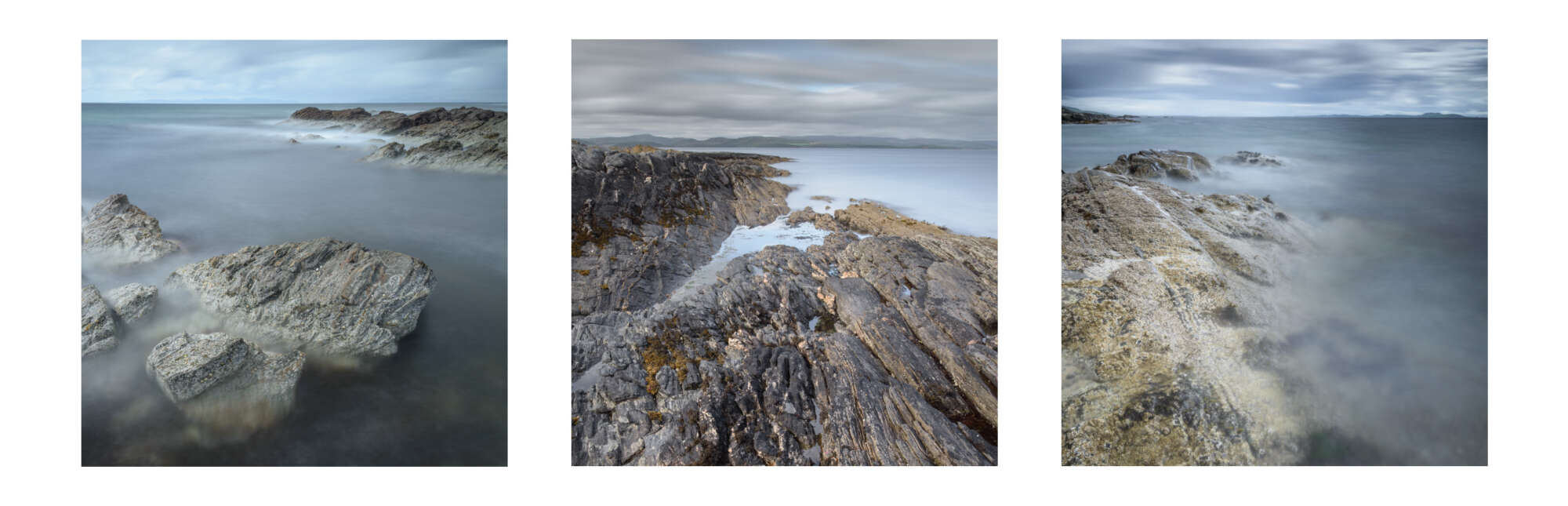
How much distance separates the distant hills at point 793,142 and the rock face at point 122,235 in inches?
101

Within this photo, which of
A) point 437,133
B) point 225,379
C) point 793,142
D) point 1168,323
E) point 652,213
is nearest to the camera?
point 225,379

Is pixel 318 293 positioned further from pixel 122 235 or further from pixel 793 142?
pixel 793 142

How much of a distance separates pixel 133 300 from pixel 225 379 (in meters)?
0.73

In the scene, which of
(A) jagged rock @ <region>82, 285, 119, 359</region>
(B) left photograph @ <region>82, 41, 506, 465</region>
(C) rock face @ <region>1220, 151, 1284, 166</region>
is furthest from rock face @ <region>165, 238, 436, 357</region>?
(C) rock face @ <region>1220, 151, 1284, 166</region>

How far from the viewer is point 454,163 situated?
3.73 meters

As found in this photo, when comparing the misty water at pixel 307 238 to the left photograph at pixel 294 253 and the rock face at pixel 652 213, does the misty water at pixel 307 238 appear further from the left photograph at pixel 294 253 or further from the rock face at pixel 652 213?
the rock face at pixel 652 213

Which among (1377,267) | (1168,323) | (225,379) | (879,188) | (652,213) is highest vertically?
(879,188)

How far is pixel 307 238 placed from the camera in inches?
144

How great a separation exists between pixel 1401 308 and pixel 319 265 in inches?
246

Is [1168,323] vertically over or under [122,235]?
under

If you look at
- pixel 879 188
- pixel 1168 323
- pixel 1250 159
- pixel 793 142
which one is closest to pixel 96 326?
pixel 793 142

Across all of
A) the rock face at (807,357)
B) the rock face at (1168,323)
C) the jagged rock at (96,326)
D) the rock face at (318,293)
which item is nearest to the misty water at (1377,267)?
the rock face at (1168,323)

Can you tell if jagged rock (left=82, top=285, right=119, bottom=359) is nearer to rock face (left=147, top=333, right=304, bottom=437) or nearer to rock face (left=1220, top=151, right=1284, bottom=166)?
rock face (left=147, top=333, right=304, bottom=437)
